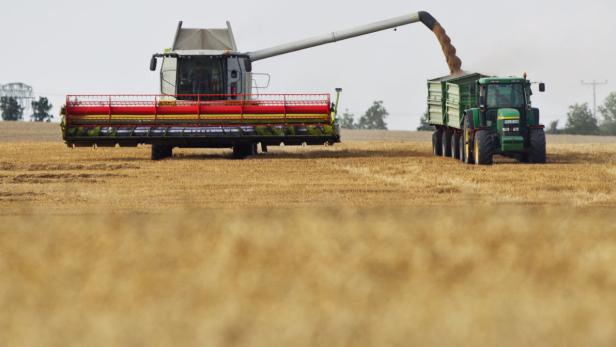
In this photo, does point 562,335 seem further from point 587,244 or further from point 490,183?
point 490,183

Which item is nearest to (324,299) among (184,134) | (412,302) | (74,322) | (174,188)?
(412,302)

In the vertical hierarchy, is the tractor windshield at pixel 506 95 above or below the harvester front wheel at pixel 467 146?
above

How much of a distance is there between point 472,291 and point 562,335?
28 cm

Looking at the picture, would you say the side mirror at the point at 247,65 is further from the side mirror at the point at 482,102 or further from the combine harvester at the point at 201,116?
the side mirror at the point at 482,102

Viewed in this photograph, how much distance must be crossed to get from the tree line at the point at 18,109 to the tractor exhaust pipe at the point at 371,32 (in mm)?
48711

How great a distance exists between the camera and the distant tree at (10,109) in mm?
83562

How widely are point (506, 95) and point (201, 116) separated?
7143 millimetres

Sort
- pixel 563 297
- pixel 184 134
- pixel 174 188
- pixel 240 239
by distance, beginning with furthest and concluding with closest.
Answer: pixel 184 134, pixel 174 188, pixel 240 239, pixel 563 297

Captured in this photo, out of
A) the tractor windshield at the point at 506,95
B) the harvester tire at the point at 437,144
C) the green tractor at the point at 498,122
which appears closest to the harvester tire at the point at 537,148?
the green tractor at the point at 498,122

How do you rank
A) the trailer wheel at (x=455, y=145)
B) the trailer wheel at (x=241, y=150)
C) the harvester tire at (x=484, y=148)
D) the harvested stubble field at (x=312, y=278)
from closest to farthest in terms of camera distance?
the harvested stubble field at (x=312, y=278), the harvester tire at (x=484, y=148), the trailer wheel at (x=241, y=150), the trailer wheel at (x=455, y=145)

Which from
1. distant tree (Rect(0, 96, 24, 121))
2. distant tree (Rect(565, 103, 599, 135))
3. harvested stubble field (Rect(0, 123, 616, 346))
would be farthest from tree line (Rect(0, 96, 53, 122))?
harvested stubble field (Rect(0, 123, 616, 346))

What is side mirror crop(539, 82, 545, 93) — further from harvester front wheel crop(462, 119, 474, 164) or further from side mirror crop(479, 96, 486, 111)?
harvester front wheel crop(462, 119, 474, 164)

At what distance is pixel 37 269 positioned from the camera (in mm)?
2248

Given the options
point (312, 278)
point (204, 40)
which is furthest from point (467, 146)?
point (312, 278)
